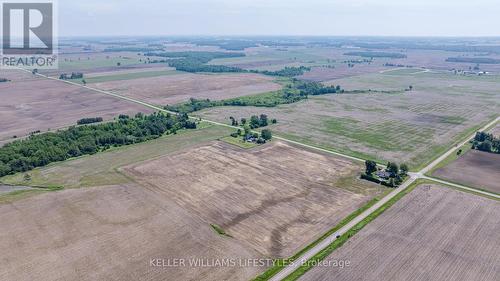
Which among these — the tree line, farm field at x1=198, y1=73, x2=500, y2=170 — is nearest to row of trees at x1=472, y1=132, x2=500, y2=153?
farm field at x1=198, y1=73, x2=500, y2=170

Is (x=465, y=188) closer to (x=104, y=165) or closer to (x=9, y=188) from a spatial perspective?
(x=104, y=165)

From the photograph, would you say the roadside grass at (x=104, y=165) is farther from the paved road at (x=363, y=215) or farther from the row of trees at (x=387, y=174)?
the row of trees at (x=387, y=174)

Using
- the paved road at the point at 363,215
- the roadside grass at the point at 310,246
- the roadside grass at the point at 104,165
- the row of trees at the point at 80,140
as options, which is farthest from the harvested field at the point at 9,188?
the paved road at the point at 363,215

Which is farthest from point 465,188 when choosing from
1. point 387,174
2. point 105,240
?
point 105,240

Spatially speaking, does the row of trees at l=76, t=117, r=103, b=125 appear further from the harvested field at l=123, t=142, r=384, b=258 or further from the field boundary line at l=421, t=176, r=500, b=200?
the field boundary line at l=421, t=176, r=500, b=200

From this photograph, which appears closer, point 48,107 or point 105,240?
point 105,240

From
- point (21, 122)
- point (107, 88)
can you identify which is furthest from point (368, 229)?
point (107, 88)

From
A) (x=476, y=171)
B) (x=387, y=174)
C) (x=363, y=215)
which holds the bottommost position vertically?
(x=363, y=215)
